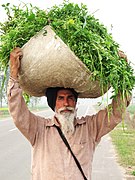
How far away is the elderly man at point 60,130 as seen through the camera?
310cm

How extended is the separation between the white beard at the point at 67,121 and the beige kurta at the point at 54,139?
5 centimetres

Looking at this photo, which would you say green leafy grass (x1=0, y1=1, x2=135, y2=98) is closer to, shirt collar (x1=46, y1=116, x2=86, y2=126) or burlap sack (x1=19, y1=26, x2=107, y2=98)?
burlap sack (x1=19, y1=26, x2=107, y2=98)

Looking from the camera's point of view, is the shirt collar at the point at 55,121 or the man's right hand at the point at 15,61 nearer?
the man's right hand at the point at 15,61

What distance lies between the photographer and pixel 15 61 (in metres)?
3.03

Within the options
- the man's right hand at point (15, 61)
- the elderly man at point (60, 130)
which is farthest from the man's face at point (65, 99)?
the man's right hand at point (15, 61)

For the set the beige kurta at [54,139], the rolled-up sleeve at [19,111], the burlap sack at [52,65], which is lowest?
the beige kurta at [54,139]

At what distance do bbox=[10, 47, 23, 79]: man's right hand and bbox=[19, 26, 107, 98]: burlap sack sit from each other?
0.04 metres

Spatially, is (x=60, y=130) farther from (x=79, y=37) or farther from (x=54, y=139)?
(x=79, y=37)

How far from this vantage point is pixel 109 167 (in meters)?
9.12

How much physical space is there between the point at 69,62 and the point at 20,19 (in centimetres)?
50

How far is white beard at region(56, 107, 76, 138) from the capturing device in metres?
3.22

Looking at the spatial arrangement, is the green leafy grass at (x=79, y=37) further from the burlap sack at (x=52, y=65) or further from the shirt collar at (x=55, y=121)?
the shirt collar at (x=55, y=121)

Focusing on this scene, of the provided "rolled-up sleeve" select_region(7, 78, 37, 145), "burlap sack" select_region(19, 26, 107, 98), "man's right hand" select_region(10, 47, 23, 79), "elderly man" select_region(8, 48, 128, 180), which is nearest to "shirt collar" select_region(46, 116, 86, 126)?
"elderly man" select_region(8, 48, 128, 180)

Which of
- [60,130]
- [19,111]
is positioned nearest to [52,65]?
[19,111]
